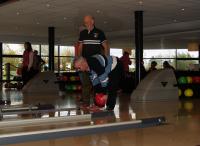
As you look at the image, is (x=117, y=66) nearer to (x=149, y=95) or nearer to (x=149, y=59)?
(x=149, y=95)

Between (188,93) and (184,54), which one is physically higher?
(184,54)

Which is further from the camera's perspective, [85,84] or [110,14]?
[110,14]

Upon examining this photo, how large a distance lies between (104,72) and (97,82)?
0.21 m

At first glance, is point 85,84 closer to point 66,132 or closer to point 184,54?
point 66,132

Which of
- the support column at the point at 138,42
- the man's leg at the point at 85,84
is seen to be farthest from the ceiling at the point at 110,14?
the man's leg at the point at 85,84

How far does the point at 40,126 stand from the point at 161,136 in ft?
5.78

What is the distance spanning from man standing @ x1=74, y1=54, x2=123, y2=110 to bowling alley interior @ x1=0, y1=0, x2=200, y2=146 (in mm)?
16

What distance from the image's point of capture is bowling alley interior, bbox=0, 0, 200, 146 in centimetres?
489

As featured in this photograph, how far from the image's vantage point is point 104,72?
601 cm

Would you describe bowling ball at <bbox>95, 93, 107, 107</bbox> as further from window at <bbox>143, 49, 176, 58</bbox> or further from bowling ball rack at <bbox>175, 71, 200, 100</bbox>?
window at <bbox>143, 49, 176, 58</bbox>

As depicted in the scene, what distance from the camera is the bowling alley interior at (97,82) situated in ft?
16.1

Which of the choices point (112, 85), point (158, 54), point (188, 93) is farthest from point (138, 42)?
point (158, 54)

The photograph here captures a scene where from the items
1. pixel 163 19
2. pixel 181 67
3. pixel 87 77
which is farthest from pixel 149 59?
pixel 87 77

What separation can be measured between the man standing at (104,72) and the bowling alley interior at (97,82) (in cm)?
2
